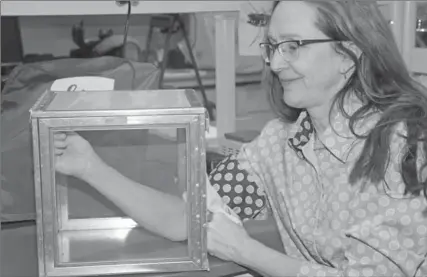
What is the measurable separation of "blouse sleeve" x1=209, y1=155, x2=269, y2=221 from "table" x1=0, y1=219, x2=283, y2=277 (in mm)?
90

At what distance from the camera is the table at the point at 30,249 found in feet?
3.53

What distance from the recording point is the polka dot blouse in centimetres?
101

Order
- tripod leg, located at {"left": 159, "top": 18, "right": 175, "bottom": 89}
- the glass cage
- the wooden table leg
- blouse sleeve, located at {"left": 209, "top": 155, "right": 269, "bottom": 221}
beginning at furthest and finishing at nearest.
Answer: tripod leg, located at {"left": 159, "top": 18, "right": 175, "bottom": 89} → the wooden table leg → blouse sleeve, located at {"left": 209, "top": 155, "right": 269, "bottom": 221} → the glass cage

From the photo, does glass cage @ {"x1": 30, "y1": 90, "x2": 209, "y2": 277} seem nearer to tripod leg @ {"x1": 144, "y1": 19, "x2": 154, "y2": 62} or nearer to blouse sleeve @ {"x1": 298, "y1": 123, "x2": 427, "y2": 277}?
blouse sleeve @ {"x1": 298, "y1": 123, "x2": 427, "y2": 277}

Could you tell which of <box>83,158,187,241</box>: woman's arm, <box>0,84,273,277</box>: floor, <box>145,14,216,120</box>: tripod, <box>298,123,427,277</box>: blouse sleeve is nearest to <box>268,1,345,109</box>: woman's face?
<box>298,123,427,277</box>: blouse sleeve

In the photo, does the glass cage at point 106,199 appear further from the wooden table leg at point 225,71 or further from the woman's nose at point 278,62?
the wooden table leg at point 225,71

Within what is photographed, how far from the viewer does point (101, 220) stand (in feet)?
4.10

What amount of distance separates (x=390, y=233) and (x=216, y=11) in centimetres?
109

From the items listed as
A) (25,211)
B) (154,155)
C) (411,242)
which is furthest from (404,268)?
(25,211)

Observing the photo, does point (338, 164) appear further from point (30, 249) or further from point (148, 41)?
point (148, 41)

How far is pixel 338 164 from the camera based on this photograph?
1169mm

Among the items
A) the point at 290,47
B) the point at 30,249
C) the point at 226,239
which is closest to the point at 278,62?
the point at 290,47

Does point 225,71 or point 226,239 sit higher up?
point 225,71

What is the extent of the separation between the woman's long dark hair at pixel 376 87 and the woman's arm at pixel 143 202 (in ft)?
1.05
